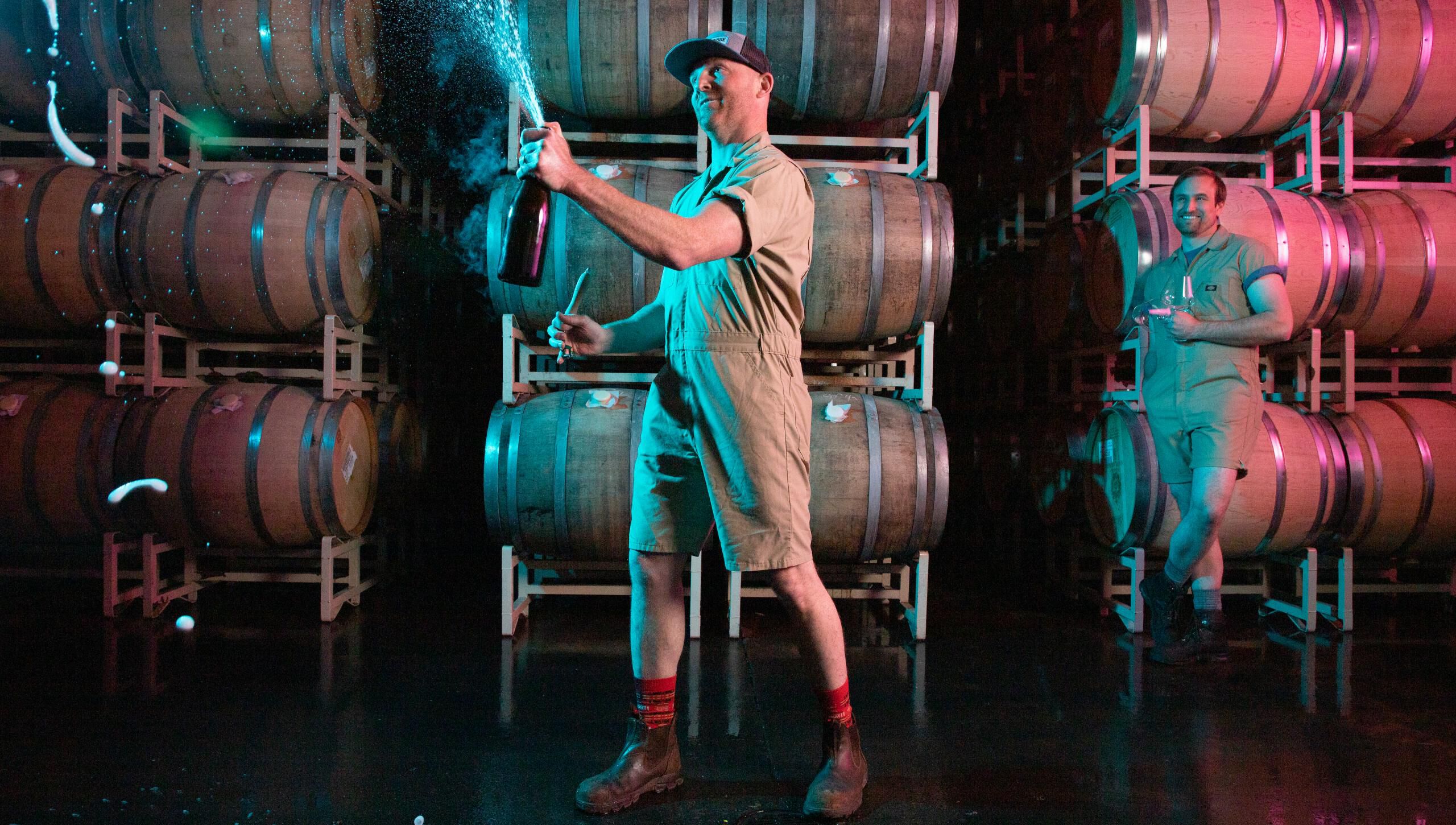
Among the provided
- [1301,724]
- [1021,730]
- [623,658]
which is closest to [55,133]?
[623,658]

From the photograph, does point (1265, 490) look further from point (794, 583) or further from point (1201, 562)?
point (794, 583)

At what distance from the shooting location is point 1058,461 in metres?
4.64

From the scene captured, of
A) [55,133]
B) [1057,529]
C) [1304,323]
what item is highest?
[55,133]

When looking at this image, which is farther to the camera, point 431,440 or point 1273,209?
point 431,440

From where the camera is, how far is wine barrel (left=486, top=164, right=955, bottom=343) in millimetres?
3670

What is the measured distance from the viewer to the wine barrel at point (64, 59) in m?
4.09

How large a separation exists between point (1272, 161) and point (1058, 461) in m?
1.88

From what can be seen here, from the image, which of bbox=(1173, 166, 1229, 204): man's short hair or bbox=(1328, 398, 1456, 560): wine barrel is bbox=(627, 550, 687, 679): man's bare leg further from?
bbox=(1328, 398, 1456, 560): wine barrel

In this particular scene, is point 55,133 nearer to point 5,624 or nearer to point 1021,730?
point 5,624

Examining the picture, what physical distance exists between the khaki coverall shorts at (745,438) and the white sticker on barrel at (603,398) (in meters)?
1.66

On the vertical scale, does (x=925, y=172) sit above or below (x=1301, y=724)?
above

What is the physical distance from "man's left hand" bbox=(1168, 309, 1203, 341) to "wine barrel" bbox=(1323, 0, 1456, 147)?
5.84 feet

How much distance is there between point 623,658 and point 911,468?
1455 mm

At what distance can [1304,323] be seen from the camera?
405cm
